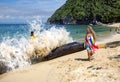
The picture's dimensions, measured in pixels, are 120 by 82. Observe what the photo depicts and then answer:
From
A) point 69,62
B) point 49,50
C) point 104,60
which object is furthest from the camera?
point 49,50

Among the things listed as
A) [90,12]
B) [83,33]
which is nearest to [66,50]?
[83,33]

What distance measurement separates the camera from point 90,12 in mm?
155375

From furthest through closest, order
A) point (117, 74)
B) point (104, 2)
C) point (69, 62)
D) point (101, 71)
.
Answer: point (104, 2)
point (69, 62)
point (101, 71)
point (117, 74)

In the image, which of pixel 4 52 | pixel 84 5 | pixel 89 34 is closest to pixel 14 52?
pixel 4 52

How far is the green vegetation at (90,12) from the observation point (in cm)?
13838

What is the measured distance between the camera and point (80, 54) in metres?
16.1

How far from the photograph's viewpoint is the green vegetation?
454ft

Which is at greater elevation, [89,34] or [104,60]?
[89,34]

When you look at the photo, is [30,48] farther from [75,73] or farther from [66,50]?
[75,73]

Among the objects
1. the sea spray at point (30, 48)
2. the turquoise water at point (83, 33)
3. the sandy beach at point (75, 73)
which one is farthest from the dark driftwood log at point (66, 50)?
the turquoise water at point (83, 33)

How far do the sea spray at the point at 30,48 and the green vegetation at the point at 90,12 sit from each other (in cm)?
11070

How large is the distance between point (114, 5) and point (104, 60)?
140m

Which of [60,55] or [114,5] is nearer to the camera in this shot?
[60,55]

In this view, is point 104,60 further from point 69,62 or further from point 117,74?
point 117,74
